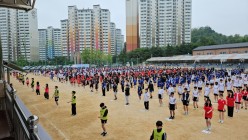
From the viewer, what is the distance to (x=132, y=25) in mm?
107062

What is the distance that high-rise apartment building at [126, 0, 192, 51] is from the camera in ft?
362

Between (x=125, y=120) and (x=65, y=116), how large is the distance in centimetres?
366

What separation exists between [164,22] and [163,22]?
0.54 m

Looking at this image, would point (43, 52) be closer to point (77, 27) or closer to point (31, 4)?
point (77, 27)

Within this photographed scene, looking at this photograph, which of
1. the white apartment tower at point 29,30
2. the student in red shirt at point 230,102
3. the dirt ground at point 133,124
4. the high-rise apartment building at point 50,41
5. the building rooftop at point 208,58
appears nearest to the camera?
the dirt ground at point 133,124

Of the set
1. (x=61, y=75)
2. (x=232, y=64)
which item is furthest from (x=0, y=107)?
(x=232, y=64)

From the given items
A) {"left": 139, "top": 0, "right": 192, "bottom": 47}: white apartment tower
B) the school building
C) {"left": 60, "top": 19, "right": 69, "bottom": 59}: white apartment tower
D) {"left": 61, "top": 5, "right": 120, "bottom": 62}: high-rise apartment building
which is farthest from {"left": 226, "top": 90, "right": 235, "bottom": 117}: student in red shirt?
{"left": 60, "top": 19, "right": 69, "bottom": 59}: white apartment tower

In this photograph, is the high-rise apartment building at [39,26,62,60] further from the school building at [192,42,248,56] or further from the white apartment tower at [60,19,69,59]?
the school building at [192,42,248,56]

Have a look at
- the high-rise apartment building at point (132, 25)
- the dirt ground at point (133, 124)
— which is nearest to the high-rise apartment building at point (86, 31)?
the high-rise apartment building at point (132, 25)

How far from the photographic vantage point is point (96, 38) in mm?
115500

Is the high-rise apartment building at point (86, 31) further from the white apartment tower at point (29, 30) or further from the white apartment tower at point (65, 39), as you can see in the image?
the white apartment tower at point (29, 30)

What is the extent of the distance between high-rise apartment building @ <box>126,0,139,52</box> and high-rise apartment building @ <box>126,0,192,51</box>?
52 cm

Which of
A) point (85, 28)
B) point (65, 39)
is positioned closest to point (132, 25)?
point (85, 28)

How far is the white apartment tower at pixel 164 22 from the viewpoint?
110312mm
